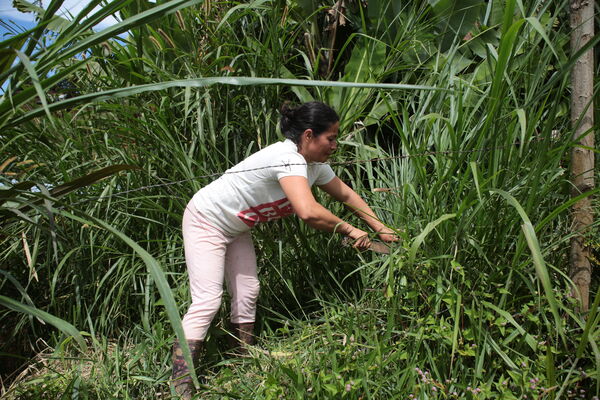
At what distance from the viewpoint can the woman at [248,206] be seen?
8.29 feet

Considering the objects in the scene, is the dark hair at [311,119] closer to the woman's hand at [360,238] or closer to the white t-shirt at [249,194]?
the white t-shirt at [249,194]

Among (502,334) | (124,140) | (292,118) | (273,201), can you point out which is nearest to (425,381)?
(502,334)

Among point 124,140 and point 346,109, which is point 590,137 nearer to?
point 346,109

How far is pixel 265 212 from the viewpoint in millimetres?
2705

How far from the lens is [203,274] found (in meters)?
2.64

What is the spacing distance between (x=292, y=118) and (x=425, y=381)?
1.33 metres

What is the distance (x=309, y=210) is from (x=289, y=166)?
8.6 inches

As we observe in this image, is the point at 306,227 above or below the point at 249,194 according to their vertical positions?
below

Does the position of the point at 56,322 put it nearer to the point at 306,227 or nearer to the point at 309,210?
the point at 309,210

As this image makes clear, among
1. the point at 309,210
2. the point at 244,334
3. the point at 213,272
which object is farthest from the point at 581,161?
the point at 244,334

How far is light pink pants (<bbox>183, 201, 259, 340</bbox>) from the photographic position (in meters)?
2.61

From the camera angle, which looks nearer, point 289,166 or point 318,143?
point 289,166

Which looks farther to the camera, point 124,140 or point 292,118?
point 124,140

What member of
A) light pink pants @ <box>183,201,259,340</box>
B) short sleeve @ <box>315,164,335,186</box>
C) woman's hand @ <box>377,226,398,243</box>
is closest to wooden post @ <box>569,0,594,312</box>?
woman's hand @ <box>377,226,398,243</box>
